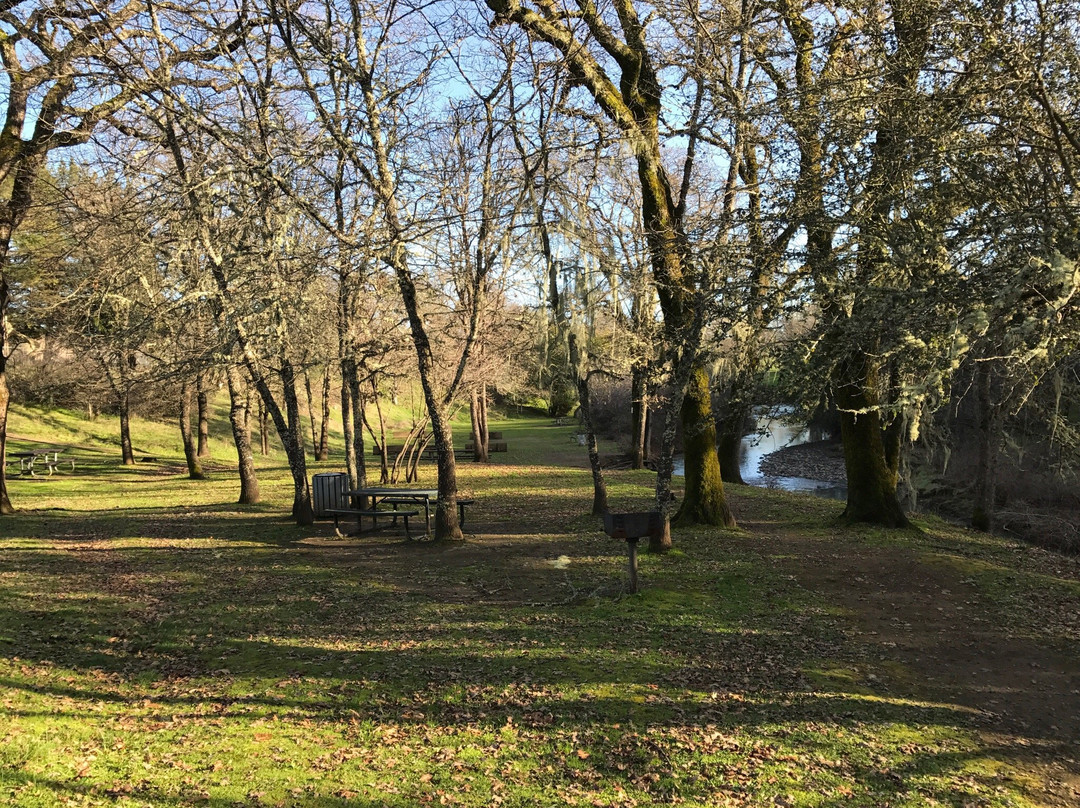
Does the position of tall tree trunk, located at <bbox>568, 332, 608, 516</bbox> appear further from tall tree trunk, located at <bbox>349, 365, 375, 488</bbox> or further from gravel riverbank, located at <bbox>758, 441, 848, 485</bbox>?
gravel riverbank, located at <bbox>758, 441, 848, 485</bbox>

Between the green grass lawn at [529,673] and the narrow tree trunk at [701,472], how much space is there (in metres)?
0.50

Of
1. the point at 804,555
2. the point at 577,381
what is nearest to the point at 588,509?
the point at 577,381

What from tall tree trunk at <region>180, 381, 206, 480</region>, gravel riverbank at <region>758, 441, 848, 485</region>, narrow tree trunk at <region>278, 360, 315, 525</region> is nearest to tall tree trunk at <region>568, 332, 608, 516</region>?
narrow tree trunk at <region>278, 360, 315, 525</region>

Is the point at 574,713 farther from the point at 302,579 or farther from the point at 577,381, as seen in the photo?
the point at 577,381

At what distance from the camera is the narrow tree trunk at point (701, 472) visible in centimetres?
1143

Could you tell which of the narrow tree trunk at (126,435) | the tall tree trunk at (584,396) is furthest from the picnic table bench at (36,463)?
the tall tree trunk at (584,396)

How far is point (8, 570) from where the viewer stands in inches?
365

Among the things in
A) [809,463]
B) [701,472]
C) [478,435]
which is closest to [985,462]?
[701,472]

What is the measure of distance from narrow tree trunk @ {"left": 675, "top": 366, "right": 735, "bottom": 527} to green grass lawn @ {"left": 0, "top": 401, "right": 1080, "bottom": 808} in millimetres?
500

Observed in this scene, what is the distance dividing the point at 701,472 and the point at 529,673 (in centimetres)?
655

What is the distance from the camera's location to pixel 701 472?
11.9 metres

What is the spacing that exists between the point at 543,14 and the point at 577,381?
225 inches

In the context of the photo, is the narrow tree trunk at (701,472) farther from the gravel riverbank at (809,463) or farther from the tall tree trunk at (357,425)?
the gravel riverbank at (809,463)

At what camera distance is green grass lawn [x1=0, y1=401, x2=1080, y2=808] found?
4434 millimetres
